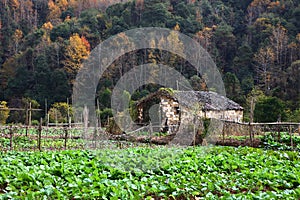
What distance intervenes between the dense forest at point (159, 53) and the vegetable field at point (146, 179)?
77.3 feet

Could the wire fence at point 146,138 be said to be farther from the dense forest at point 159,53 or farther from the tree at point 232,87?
the tree at point 232,87

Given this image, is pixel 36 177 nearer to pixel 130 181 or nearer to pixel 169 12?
pixel 130 181

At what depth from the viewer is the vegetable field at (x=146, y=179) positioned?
7.00 metres

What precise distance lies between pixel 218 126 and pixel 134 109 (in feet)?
26.5

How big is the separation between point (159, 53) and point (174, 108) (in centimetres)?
1979

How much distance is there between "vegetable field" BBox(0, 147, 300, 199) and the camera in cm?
700

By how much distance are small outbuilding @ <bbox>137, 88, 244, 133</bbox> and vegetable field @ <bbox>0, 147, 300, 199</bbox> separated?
13148 mm

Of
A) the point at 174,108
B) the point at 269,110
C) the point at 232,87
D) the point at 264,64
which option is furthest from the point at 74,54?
the point at 269,110

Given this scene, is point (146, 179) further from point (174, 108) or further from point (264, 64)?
point (264, 64)

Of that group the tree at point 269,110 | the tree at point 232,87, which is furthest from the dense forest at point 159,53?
the tree at point 269,110

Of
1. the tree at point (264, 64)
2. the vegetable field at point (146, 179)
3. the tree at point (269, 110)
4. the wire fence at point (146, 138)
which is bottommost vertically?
the vegetable field at point (146, 179)

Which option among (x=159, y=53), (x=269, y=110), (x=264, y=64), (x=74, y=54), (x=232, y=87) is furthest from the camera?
(x=74, y=54)

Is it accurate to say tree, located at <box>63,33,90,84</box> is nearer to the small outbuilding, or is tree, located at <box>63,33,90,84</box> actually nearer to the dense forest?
the dense forest

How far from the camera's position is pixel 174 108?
25953 millimetres
